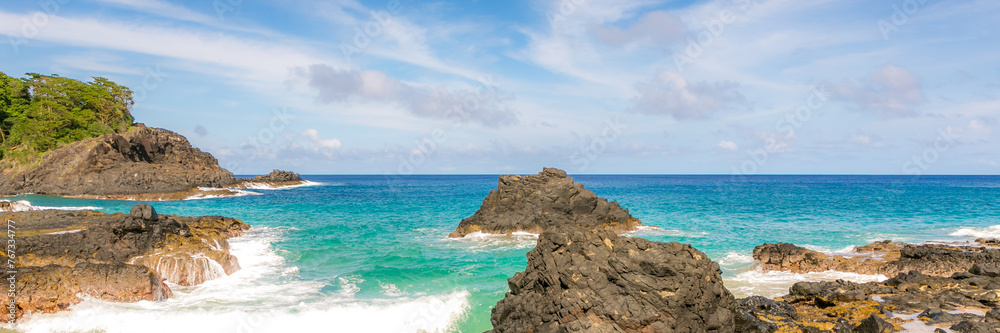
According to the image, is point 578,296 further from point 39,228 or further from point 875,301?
point 39,228

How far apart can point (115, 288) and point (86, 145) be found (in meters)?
64.6

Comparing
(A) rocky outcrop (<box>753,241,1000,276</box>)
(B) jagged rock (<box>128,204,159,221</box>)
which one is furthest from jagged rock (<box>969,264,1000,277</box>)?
(B) jagged rock (<box>128,204,159,221</box>)

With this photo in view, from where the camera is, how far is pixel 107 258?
17.8 metres

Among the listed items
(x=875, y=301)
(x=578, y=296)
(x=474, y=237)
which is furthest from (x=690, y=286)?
(x=474, y=237)

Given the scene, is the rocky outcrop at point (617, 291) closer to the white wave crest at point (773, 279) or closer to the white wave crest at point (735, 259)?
the white wave crest at point (773, 279)

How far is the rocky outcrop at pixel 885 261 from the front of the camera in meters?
18.0

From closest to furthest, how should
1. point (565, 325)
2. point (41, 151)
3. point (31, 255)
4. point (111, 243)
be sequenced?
point (565, 325) → point (31, 255) → point (111, 243) → point (41, 151)

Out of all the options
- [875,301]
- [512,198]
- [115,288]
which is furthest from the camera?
[512,198]

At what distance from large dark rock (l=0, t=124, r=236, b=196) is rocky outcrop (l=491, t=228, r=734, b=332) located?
6807 cm

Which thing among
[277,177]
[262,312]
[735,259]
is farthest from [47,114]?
[735,259]

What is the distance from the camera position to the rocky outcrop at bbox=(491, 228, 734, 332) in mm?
8719

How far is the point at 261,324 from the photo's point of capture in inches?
530

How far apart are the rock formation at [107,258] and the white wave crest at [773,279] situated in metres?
18.1

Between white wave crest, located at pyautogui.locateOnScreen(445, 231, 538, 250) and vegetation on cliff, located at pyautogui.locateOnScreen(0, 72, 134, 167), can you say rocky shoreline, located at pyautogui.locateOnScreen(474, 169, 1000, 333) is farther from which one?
vegetation on cliff, located at pyautogui.locateOnScreen(0, 72, 134, 167)
